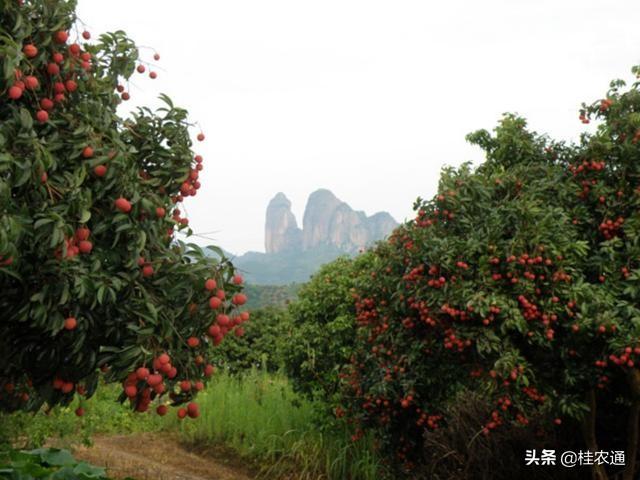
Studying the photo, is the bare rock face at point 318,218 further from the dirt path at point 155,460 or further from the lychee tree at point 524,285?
the lychee tree at point 524,285

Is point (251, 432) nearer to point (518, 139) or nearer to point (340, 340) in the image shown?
point (340, 340)

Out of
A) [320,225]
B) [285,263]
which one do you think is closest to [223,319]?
[285,263]

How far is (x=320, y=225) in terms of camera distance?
5300 inches

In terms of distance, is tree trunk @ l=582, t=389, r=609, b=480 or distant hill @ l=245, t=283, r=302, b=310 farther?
distant hill @ l=245, t=283, r=302, b=310

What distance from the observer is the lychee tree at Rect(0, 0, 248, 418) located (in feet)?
10.2

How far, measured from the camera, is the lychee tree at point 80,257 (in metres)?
Answer: 3.10

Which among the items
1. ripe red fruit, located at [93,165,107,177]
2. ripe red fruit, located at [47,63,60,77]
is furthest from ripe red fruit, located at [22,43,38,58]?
ripe red fruit, located at [93,165,107,177]

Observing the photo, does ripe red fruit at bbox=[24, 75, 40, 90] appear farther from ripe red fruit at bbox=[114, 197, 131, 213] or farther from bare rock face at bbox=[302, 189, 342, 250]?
bare rock face at bbox=[302, 189, 342, 250]

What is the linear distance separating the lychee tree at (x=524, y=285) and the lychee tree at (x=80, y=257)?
2635 mm

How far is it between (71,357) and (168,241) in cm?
79

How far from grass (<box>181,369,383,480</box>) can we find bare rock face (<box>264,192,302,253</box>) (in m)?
122

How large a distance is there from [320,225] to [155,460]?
407 feet

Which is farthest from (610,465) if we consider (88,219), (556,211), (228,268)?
(88,219)

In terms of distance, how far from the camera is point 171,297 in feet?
10.9
